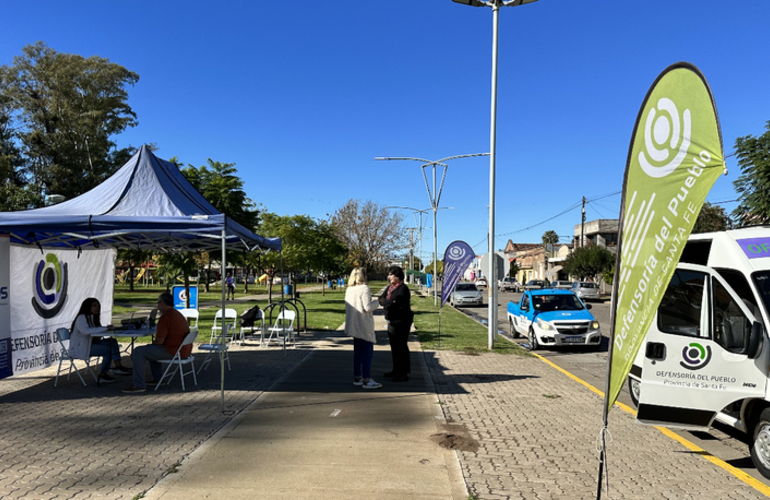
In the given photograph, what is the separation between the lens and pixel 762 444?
4.83m

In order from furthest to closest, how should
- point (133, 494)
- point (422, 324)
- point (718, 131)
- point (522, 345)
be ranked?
point (422, 324)
point (522, 345)
point (133, 494)
point (718, 131)

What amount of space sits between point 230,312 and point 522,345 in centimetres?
776

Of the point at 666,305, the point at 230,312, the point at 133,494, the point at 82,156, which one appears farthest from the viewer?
the point at 82,156

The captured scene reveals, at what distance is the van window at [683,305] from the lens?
559 cm

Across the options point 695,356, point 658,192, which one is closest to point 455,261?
point 695,356

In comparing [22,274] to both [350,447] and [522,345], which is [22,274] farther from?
[522,345]

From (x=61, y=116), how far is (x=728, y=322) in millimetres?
40740

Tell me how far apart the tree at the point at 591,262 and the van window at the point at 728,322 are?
46070 mm

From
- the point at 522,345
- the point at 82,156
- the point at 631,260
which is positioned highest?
the point at 82,156

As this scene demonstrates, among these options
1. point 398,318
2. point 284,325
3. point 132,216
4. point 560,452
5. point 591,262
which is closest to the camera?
point 560,452

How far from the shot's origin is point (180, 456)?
5.09 m

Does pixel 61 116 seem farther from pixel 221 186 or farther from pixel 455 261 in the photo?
pixel 455 261

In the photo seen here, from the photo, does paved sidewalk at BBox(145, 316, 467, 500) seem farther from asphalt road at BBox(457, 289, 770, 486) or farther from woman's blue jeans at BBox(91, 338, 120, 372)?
woman's blue jeans at BBox(91, 338, 120, 372)

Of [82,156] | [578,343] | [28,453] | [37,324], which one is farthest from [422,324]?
[82,156]
